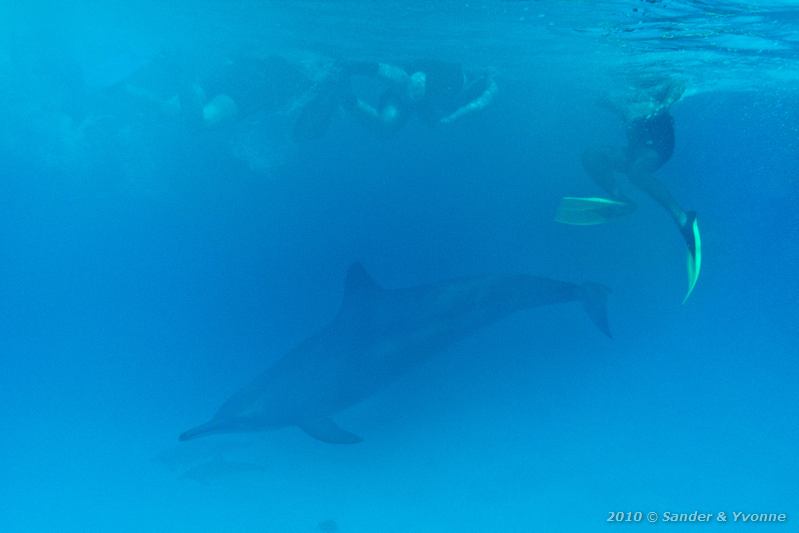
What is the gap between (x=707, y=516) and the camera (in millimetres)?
14586

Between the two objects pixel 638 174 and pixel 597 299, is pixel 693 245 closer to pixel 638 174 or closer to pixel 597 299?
pixel 638 174

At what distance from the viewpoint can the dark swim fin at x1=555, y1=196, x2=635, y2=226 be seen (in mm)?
8578

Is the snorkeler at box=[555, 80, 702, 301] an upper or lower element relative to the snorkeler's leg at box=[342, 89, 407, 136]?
lower

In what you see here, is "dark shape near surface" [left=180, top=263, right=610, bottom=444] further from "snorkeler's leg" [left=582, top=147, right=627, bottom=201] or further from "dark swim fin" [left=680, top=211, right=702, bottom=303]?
"dark swim fin" [left=680, top=211, right=702, bottom=303]

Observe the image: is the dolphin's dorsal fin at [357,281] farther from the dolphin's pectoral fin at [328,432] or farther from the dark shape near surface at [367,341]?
the dolphin's pectoral fin at [328,432]

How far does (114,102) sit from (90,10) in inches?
133

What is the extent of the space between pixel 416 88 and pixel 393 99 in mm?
558

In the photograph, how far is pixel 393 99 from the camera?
1286 centimetres

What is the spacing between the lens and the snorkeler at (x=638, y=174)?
834cm

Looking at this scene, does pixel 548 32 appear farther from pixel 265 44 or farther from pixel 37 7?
pixel 37 7

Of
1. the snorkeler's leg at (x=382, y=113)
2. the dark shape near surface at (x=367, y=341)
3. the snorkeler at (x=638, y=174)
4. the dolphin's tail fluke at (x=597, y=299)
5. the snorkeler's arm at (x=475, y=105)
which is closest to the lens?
the snorkeler at (x=638, y=174)

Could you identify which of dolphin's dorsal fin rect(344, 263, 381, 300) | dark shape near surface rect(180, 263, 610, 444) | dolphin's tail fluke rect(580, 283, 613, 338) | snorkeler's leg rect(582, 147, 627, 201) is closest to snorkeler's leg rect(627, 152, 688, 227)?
snorkeler's leg rect(582, 147, 627, 201)

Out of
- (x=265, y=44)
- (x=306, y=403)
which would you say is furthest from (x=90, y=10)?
(x=306, y=403)

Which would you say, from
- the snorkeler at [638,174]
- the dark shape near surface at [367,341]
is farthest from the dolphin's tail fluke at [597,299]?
the snorkeler at [638,174]
